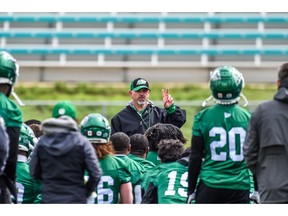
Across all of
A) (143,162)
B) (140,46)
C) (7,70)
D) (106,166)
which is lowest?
(143,162)

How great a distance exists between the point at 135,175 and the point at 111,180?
0.51 meters

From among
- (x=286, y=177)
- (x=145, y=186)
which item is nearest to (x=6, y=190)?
(x=145, y=186)

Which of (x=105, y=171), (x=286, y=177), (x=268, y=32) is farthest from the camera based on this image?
(x=268, y=32)

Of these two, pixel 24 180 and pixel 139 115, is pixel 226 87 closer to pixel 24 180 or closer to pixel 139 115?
pixel 24 180

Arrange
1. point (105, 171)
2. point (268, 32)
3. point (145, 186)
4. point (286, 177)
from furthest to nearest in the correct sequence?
1. point (268, 32)
2. point (145, 186)
3. point (105, 171)
4. point (286, 177)

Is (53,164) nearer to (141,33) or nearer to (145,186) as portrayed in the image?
(145,186)

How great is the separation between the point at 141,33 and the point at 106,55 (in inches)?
51.8

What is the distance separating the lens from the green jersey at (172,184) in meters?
6.82

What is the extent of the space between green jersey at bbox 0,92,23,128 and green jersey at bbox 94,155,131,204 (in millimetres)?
881

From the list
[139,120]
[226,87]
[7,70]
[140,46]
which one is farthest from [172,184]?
[140,46]

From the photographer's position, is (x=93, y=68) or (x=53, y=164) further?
(x=93, y=68)

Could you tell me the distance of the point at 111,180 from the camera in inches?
261

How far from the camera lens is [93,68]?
1045 inches

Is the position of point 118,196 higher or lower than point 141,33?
lower
